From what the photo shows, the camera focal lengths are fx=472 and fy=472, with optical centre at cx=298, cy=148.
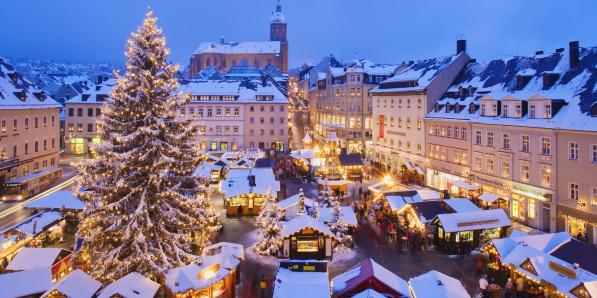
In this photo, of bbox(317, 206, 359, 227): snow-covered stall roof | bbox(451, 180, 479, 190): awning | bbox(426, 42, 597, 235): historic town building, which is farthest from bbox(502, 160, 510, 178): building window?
bbox(317, 206, 359, 227): snow-covered stall roof

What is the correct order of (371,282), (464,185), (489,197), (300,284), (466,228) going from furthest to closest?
(464,185), (489,197), (466,228), (300,284), (371,282)

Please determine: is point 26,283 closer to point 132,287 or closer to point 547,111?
point 132,287

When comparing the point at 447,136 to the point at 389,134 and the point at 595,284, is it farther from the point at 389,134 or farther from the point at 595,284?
the point at 595,284

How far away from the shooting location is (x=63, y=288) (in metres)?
16.8

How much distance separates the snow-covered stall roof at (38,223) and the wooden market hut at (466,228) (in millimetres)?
22926

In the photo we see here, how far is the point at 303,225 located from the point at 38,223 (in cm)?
1536

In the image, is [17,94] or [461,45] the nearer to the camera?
[17,94]

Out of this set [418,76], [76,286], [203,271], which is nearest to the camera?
[76,286]

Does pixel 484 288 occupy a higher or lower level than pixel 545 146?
lower

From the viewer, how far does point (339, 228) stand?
1110 inches

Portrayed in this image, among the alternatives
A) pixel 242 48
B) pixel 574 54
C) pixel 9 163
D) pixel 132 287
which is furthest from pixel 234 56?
pixel 132 287

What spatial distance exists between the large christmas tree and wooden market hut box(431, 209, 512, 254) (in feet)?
48.0

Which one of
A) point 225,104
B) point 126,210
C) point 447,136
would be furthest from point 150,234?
point 225,104

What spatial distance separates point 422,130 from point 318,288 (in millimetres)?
34697
